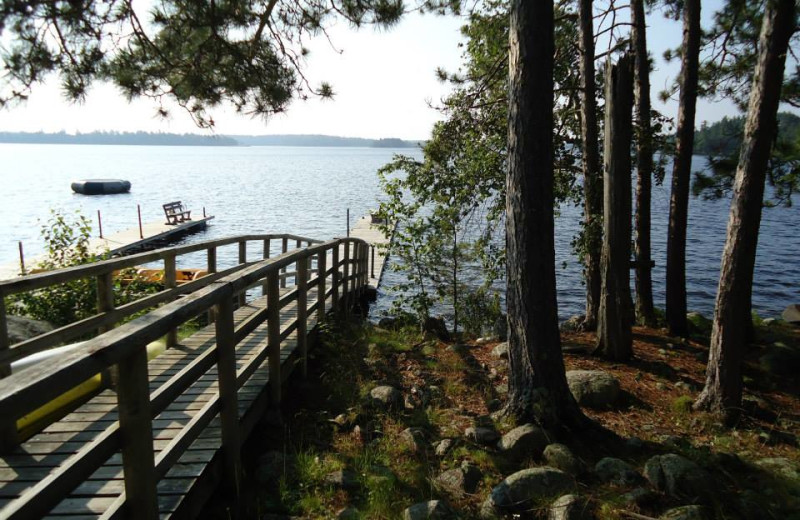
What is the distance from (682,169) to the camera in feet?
29.9

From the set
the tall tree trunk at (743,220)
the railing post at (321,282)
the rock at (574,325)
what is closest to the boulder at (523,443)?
the tall tree trunk at (743,220)

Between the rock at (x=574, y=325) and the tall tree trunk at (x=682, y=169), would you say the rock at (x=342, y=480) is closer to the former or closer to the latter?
the rock at (x=574, y=325)

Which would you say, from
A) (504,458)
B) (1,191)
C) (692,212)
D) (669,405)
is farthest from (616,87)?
(1,191)

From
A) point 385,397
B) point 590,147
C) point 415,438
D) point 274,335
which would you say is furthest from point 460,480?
point 590,147

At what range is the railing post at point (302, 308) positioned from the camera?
5473 mm

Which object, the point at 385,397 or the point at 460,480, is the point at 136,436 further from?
the point at 385,397

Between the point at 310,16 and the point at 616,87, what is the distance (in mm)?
3903

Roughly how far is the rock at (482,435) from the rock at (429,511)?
113 cm

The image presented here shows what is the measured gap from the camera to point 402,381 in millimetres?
5973

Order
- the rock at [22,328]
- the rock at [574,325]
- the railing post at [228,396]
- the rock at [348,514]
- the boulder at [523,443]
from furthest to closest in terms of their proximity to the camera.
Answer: the rock at [574,325], the rock at [22,328], the boulder at [523,443], the railing post at [228,396], the rock at [348,514]

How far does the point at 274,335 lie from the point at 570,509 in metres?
2.61

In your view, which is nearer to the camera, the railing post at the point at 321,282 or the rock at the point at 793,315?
the railing post at the point at 321,282

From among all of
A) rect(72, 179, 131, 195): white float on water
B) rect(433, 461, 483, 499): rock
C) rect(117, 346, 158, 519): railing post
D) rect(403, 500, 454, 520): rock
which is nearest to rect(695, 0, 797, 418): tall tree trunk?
rect(433, 461, 483, 499): rock

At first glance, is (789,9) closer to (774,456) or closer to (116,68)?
(774,456)
